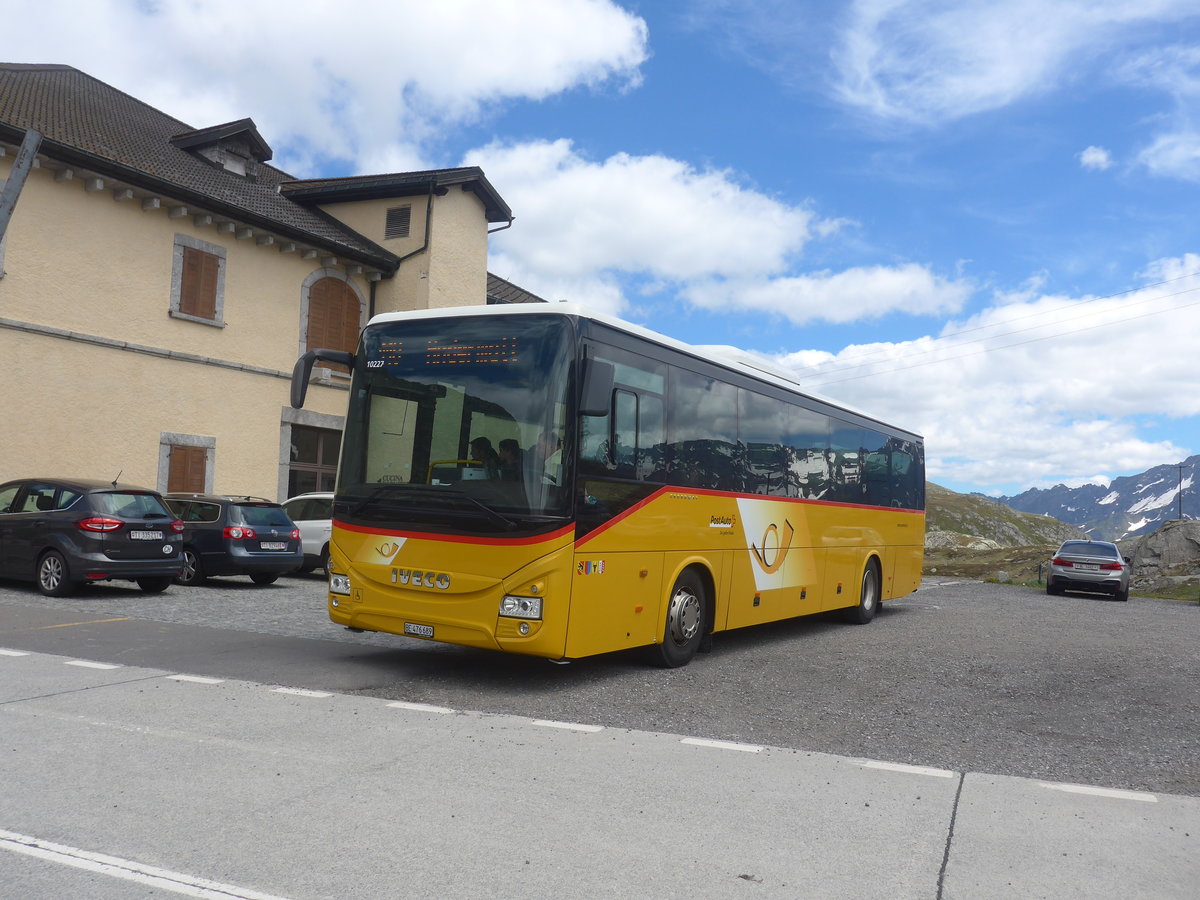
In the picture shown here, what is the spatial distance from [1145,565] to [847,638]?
31941 millimetres

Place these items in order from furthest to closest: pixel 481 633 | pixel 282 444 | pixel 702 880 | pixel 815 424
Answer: pixel 282 444 < pixel 815 424 < pixel 481 633 < pixel 702 880

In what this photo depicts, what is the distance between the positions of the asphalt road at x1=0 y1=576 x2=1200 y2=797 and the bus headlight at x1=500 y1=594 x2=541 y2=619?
689 millimetres

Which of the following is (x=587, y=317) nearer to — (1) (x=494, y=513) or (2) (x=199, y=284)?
(1) (x=494, y=513)

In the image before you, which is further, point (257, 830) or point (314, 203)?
point (314, 203)

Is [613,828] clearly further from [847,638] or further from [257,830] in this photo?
[847,638]

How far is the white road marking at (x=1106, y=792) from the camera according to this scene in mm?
5812

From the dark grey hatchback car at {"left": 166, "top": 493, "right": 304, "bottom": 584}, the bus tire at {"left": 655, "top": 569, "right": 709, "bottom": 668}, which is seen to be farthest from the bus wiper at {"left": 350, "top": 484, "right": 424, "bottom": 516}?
the dark grey hatchback car at {"left": 166, "top": 493, "right": 304, "bottom": 584}

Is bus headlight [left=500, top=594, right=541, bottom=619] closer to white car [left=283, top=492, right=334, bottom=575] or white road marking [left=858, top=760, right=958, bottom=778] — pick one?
white road marking [left=858, top=760, right=958, bottom=778]

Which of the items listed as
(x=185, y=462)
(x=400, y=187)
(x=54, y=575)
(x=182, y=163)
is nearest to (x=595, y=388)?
(x=54, y=575)

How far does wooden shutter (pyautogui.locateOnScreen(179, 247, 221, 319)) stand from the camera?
69.3 feet

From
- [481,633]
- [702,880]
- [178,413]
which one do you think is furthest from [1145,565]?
[702,880]

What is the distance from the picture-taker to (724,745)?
6785 millimetres

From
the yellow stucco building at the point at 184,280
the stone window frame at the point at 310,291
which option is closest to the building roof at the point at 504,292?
the yellow stucco building at the point at 184,280

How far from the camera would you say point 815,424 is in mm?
13523
